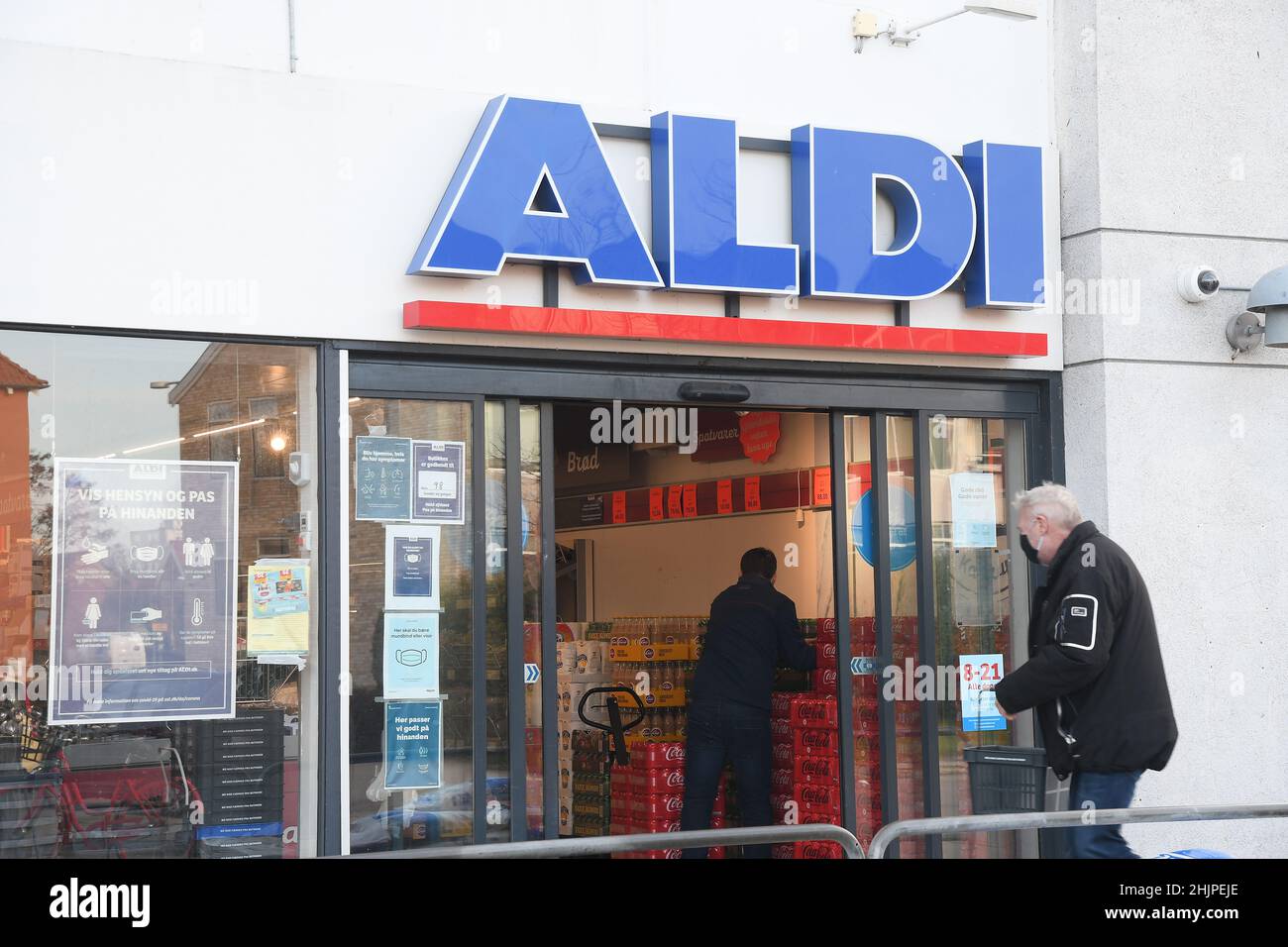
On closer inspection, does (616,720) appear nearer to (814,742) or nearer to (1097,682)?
(814,742)

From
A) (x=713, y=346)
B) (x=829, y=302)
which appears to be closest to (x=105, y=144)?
(x=713, y=346)

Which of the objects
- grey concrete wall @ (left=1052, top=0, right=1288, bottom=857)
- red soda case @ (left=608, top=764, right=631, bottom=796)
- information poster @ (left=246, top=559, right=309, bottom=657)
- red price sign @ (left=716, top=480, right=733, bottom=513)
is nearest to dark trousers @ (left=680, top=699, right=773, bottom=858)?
red soda case @ (left=608, top=764, right=631, bottom=796)

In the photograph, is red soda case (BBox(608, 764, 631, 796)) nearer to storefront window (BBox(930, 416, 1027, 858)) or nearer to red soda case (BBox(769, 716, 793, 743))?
red soda case (BBox(769, 716, 793, 743))

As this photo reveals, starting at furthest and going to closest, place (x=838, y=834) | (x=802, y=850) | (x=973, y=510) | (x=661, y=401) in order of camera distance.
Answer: (x=802, y=850), (x=973, y=510), (x=661, y=401), (x=838, y=834)

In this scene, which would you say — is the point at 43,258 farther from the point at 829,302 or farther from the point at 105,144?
the point at 829,302

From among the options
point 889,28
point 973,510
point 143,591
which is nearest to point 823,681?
point 973,510

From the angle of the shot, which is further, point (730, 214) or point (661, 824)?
point (661, 824)

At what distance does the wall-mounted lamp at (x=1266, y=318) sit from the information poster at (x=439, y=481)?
4274 mm

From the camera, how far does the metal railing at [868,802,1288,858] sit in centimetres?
447

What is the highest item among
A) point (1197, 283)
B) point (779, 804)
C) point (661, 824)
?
point (1197, 283)

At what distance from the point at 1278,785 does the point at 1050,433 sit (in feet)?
7.44

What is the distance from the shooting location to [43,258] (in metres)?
5.78

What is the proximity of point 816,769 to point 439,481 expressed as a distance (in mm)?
3001

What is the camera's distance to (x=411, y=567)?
646 centimetres
